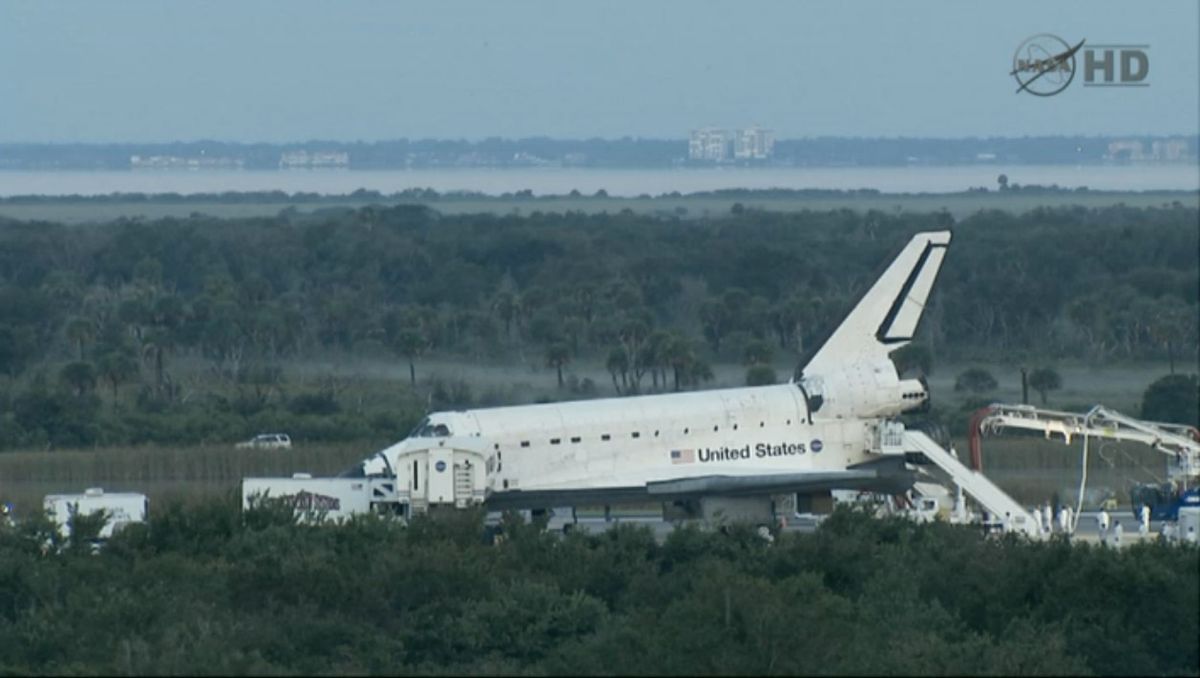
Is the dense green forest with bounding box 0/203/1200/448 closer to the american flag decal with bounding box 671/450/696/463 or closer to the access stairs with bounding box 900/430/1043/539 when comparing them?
the access stairs with bounding box 900/430/1043/539

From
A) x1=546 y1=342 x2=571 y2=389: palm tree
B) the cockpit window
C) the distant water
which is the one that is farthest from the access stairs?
the distant water

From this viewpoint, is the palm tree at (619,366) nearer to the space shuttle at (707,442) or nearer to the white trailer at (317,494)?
the space shuttle at (707,442)

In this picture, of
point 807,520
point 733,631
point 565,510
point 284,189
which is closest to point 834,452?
point 807,520

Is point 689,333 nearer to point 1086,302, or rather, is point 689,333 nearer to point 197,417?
point 1086,302

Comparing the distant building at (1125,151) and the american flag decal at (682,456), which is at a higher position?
the distant building at (1125,151)

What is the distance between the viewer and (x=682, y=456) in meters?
35.7

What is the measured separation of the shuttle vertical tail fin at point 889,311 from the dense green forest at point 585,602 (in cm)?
734

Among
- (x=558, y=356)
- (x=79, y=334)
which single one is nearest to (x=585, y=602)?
(x=558, y=356)

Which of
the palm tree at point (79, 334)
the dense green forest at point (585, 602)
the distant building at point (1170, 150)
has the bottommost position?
the palm tree at point (79, 334)

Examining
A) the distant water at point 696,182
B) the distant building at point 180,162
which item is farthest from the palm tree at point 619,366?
the distant building at point 180,162

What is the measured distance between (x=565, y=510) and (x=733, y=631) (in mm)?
19907

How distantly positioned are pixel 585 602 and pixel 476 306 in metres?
56.1

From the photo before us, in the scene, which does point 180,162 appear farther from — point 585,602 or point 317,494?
point 585,602

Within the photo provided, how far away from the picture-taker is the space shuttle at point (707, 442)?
34250 mm
